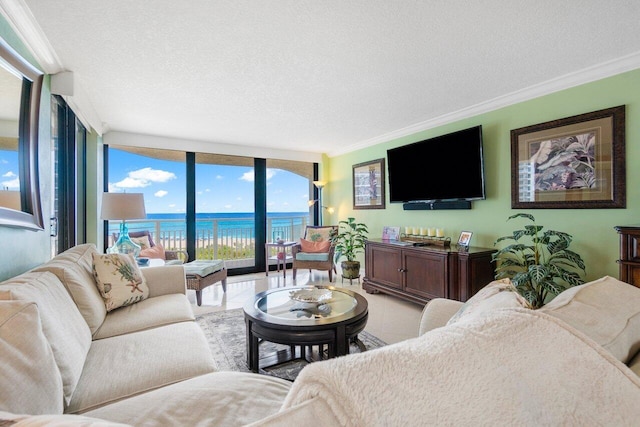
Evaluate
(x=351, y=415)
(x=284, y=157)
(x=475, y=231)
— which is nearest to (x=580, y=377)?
(x=351, y=415)

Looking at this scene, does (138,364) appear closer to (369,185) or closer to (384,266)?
(384,266)

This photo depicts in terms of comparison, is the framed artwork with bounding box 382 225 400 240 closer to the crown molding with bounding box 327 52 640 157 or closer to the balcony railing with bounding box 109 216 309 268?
the crown molding with bounding box 327 52 640 157

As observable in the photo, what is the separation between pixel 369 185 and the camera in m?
4.82

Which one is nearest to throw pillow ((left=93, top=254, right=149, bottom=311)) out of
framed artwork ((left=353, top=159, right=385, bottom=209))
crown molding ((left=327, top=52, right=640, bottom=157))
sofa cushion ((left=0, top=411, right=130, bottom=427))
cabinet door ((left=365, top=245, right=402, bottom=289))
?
sofa cushion ((left=0, top=411, right=130, bottom=427))

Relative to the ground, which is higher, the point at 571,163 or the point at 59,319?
the point at 571,163

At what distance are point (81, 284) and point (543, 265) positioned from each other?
130 inches

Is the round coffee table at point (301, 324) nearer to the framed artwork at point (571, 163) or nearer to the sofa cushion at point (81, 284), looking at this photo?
the sofa cushion at point (81, 284)

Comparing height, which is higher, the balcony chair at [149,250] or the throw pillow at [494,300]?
the throw pillow at [494,300]

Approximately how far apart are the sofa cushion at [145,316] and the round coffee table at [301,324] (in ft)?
1.46

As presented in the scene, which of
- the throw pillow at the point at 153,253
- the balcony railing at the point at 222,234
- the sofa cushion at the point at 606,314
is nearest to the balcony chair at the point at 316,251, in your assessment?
the balcony railing at the point at 222,234

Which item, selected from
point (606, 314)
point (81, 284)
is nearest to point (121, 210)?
point (81, 284)

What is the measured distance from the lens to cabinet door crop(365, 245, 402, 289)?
3611 millimetres

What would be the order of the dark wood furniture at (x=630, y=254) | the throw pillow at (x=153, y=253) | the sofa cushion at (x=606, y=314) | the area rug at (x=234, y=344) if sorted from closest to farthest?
the sofa cushion at (x=606, y=314) → the dark wood furniture at (x=630, y=254) → the area rug at (x=234, y=344) → the throw pillow at (x=153, y=253)

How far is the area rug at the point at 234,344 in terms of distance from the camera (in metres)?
2.06
